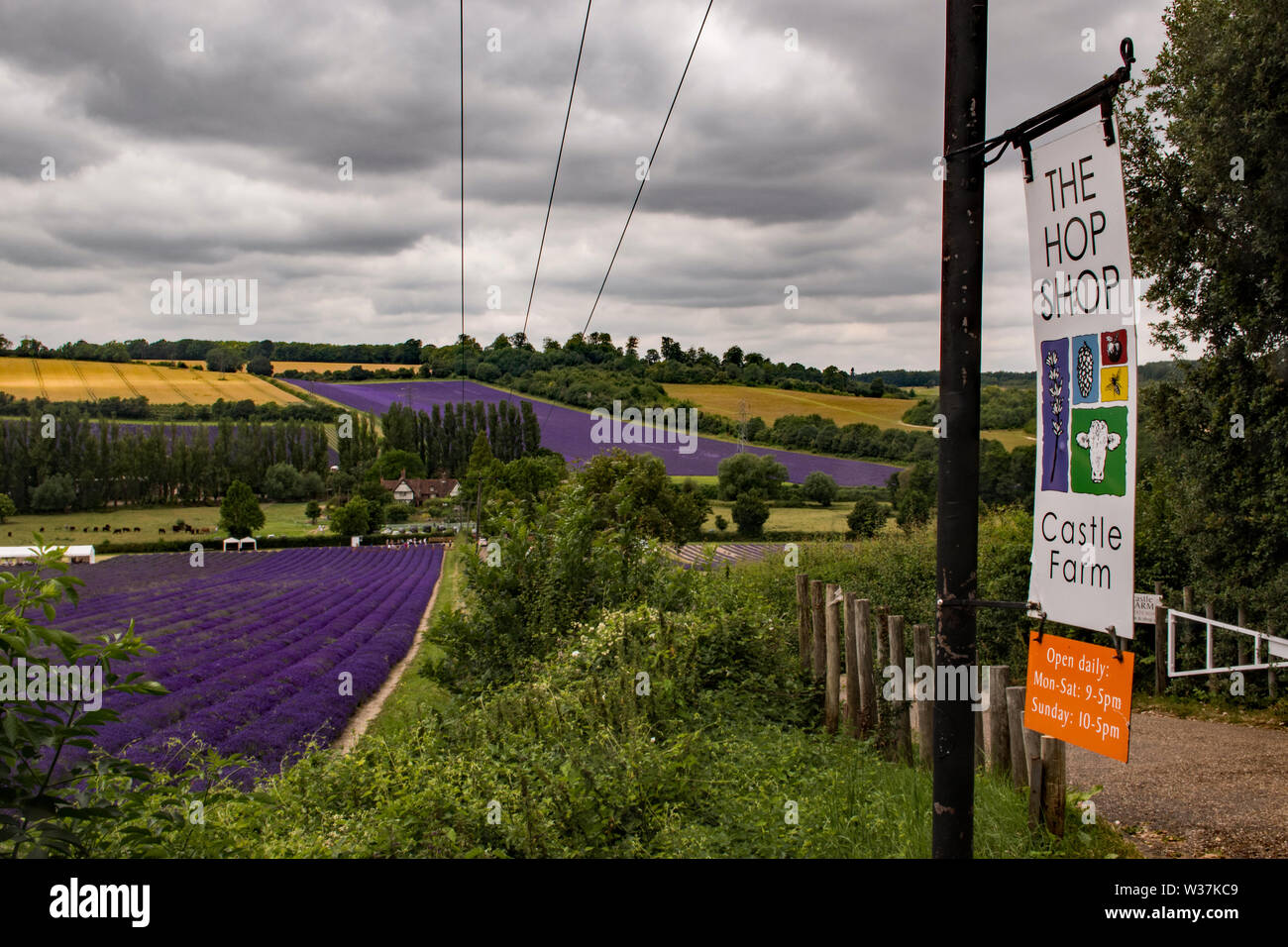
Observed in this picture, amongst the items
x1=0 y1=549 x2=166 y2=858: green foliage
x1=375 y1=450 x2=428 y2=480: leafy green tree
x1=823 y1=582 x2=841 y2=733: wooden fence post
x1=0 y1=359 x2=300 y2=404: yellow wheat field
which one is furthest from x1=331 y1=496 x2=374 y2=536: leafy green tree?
x1=0 y1=549 x2=166 y2=858: green foliage

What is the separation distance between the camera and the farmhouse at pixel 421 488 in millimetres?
70438

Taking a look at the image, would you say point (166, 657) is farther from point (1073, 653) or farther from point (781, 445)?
point (781, 445)

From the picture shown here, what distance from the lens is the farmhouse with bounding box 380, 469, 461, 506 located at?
Answer: 70.4 metres

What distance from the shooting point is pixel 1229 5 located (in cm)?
1341

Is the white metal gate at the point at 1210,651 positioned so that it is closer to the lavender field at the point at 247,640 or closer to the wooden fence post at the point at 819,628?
the wooden fence post at the point at 819,628

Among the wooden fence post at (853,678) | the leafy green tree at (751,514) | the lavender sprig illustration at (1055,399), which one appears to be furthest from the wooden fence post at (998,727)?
the leafy green tree at (751,514)

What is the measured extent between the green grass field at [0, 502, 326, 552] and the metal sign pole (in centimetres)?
2624

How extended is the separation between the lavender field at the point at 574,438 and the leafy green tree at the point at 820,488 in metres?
0.91

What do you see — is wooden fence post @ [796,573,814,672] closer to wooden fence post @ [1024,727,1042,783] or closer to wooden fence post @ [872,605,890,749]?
wooden fence post @ [872,605,890,749]

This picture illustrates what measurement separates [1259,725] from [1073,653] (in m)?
10.7

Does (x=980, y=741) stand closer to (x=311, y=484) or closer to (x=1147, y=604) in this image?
(x=1147, y=604)

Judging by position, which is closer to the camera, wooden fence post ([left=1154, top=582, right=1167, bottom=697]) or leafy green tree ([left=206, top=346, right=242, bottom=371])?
wooden fence post ([left=1154, top=582, right=1167, bottom=697])

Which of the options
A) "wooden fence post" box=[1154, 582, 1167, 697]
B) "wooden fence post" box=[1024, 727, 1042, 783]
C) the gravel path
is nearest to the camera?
"wooden fence post" box=[1024, 727, 1042, 783]
